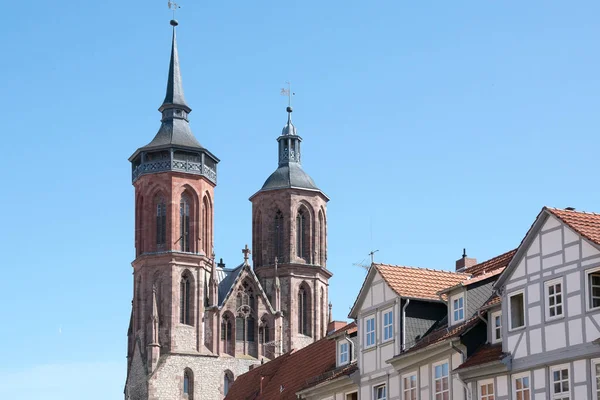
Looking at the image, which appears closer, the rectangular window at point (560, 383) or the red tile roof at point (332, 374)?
the rectangular window at point (560, 383)

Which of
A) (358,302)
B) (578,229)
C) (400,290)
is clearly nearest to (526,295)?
(578,229)

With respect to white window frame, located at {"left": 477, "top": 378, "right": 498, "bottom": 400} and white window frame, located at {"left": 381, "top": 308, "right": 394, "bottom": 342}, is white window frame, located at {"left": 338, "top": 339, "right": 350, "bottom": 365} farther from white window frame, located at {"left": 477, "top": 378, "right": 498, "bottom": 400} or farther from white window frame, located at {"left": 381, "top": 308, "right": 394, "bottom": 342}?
white window frame, located at {"left": 477, "top": 378, "right": 498, "bottom": 400}

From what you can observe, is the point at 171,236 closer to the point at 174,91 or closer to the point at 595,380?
the point at 174,91

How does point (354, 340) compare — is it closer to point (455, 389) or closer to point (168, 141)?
point (455, 389)

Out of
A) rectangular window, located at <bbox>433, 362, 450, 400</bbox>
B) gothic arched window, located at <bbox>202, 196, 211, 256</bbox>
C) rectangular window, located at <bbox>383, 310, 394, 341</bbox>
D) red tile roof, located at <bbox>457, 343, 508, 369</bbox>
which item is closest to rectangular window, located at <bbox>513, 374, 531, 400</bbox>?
red tile roof, located at <bbox>457, 343, 508, 369</bbox>

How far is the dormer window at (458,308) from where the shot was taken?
35156 millimetres

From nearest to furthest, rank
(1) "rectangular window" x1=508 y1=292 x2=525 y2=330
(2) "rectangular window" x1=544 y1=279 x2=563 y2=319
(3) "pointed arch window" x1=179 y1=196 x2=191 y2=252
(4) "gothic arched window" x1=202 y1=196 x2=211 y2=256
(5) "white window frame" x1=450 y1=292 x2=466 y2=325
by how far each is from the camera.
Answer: (2) "rectangular window" x1=544 y1=279 x2=563 y2=319
(1) "rectangular window" x1=508 y1=292 x2=525 y2=330
(5) "white window frame" x1=450 y1=292 x2=466 y2=325
(3) "pointed arch window" x1=179 y1=196 x2=191 y2=252
(4) "gothic arched window" x1=202 y1=196 x2=211 y2=256

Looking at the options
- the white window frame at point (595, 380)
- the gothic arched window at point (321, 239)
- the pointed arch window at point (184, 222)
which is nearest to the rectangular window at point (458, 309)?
the white window frame at point (595, 380)

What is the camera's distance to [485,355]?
108ft

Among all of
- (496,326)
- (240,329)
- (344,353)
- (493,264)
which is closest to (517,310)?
(496,326)

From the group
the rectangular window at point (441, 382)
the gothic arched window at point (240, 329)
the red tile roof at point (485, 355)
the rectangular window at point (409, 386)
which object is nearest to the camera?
the red tile roof at point (485, 355)

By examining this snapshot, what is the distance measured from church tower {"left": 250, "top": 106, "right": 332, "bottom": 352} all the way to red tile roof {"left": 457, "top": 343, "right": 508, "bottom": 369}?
6904cm

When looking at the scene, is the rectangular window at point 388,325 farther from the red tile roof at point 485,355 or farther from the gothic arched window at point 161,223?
the gothic arched window at point 161,223

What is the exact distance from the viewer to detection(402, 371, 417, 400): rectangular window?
119ft
